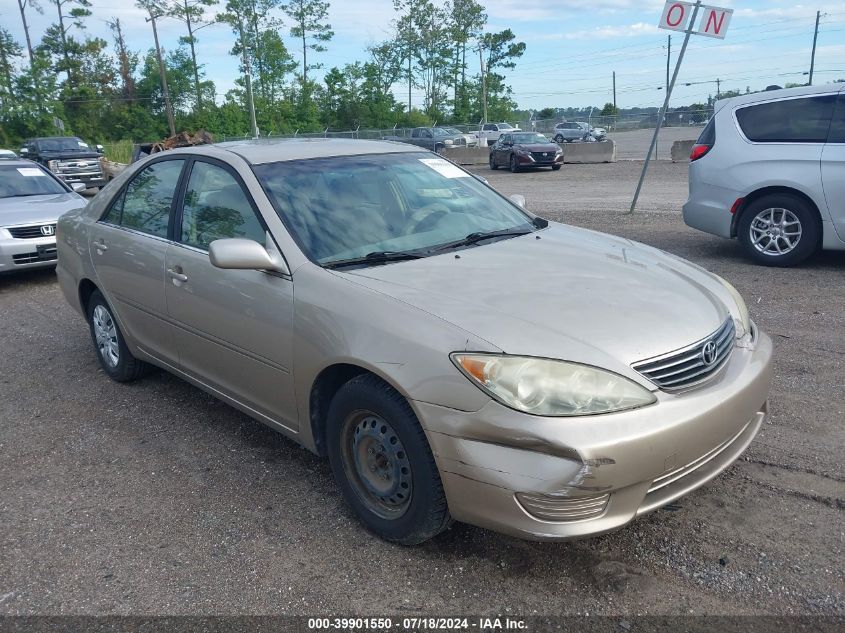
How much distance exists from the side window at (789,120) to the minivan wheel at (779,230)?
611mm

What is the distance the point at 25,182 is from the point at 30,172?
289mm

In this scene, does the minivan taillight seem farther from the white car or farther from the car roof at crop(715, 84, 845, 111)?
the white car

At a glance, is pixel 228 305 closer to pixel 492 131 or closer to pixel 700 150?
pixel 700 150

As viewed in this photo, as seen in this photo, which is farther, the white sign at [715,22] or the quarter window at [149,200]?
the white sign at [715,22]

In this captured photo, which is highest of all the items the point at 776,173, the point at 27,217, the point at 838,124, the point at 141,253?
the point at 838,124

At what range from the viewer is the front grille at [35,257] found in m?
8.21

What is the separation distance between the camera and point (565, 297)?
286 cm

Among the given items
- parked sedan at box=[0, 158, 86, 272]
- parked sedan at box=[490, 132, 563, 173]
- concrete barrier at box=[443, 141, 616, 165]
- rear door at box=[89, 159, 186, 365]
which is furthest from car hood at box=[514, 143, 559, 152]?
rear door at box=[89, 159, 186, 365]

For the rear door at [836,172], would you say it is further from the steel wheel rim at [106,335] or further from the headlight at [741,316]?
the steel wheel rim at [106,335]

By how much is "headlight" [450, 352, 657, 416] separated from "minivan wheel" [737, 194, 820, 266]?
216 inches

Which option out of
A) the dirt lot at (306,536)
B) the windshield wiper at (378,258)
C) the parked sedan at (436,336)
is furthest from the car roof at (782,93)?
the windshield wiper at (378,258)

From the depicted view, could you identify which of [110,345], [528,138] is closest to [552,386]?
[110,345]

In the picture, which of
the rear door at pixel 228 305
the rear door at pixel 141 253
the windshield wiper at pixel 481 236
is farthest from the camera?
the rear door at pixel 141 253

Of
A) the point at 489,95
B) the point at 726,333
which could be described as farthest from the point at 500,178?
the point at 489,95
